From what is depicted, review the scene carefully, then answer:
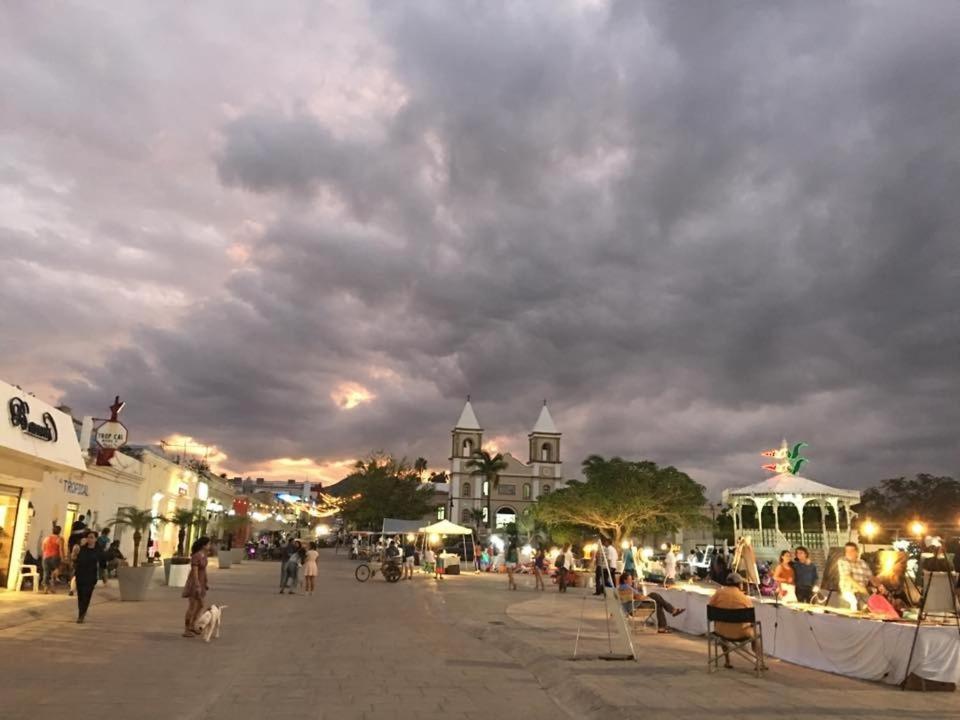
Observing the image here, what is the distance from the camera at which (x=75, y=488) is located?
22.0 meters

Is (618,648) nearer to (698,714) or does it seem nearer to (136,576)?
(698,714)

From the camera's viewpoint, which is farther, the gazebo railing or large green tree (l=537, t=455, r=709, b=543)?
large green tree (l=537, t=455, r=709, b=543)

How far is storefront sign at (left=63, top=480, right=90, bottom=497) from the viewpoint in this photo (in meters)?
21.3

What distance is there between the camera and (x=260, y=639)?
38.6 feet

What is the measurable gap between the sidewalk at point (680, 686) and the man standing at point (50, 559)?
1099 centimetres

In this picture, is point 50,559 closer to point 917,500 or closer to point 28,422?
point 28,422

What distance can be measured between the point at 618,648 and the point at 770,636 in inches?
92.0

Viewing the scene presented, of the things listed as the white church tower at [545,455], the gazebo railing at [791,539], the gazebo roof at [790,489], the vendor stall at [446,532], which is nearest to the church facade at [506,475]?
the white church tower at [545,455]

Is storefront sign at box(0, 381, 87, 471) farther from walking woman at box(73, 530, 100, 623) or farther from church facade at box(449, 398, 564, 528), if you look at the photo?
church facade at box(449, 398, 564, 528)

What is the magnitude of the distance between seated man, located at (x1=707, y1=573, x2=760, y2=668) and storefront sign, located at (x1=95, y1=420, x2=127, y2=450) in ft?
65.2

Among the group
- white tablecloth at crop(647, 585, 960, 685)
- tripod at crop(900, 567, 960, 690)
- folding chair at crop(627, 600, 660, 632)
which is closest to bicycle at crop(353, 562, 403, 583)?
folding chair at crop(627, 600, 660, 632)

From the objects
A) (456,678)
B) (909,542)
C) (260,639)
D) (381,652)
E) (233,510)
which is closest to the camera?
(456,678)

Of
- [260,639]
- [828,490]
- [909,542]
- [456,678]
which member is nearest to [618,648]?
[456,678]

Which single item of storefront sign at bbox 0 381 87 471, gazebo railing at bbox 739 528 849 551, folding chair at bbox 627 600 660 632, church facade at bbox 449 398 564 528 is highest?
church facade at bbox 449 398 564 528
